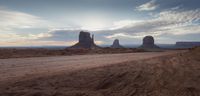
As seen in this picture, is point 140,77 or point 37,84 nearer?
point 37,84

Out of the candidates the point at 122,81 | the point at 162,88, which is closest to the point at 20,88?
the point at 122,81

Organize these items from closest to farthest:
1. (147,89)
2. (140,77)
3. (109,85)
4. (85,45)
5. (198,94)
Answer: (198,94), (147,89), (109,85), (140,77), (85,45)

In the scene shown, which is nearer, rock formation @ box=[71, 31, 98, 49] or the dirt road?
the dirt road

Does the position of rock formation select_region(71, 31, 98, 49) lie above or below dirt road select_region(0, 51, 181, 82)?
above

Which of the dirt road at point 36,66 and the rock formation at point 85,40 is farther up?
the rock formation at point 85,40

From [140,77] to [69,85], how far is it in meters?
3.65

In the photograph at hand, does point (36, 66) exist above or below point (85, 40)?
→ below

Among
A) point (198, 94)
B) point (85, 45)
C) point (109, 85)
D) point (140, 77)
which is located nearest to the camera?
point (198, 94)

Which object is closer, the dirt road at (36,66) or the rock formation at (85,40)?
the dirt road at (36,66)

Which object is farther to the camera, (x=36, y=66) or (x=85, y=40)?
(x=85, y=40)

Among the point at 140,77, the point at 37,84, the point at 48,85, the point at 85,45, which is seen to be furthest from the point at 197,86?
the point at 85,45

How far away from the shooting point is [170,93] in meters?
7.87

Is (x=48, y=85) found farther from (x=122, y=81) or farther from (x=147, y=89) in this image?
(x=147, y=89)

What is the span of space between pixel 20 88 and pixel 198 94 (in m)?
7.07
